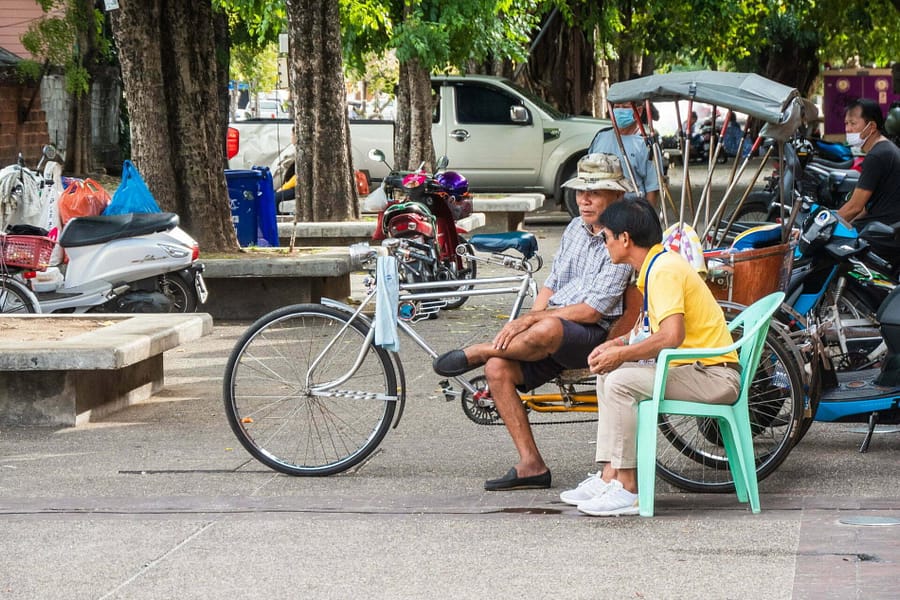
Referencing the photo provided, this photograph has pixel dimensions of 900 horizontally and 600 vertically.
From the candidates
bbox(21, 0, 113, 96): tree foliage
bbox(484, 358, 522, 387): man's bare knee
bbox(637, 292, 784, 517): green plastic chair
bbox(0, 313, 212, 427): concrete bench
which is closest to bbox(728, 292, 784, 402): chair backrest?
bbox(637, 292, 784, 517): green plastic chair

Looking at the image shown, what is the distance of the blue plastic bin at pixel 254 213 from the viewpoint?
14188mm

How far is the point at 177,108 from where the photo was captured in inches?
489

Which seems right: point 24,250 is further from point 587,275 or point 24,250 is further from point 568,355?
point 568,355

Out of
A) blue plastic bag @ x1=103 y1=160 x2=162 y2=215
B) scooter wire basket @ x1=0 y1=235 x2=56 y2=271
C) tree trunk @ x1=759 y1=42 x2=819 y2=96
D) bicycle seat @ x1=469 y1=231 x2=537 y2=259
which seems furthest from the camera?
tree trunk @ x1=759 y1=42 x2=819 y2=96

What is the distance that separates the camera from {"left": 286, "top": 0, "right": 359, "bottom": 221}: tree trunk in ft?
49.3

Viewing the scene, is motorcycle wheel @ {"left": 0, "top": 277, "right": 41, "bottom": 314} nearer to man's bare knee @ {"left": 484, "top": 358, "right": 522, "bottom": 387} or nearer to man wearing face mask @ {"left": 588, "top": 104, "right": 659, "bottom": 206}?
man wearing face mask @ {"left": 588, "top": 104, "right": 659, "bottom": 206}

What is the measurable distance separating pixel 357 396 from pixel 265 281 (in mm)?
5855

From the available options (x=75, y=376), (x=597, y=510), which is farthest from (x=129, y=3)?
(x=597, y=510)

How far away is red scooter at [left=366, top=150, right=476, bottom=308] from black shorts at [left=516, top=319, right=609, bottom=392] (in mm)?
4559

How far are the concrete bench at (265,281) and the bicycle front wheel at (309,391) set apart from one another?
4.76 meters

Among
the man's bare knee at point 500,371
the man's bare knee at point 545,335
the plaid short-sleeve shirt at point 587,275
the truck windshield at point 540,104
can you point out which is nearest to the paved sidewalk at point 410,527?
the man's bare knee at point 500,371

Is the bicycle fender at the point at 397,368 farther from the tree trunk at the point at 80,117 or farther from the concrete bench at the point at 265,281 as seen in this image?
the tree trunk at the point at 80,117

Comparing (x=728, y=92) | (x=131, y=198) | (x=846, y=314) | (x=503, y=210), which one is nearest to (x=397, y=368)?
(x=728, y=92)

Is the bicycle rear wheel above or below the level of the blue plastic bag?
below
